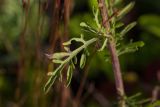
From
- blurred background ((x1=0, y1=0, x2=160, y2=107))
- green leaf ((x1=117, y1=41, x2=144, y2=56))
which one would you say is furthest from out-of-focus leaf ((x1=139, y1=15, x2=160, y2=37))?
green leaf ((x1=117, y1=41, x2=144, y2=56))

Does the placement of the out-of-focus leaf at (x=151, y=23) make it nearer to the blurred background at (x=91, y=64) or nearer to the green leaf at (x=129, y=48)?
the blurred background at (x=91, y=64)

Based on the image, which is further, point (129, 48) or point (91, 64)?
point (91, 64)

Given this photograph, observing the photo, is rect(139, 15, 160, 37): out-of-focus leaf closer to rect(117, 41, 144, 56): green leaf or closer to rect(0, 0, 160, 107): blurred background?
rect(0, 0, 160, 107): blurred background

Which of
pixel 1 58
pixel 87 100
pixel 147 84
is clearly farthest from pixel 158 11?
pixel 1 58

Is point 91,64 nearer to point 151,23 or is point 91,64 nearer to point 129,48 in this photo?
point 151,23

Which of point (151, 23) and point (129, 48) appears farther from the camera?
point (151, 23)

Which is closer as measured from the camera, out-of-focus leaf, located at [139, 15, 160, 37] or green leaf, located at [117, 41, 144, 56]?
green leaf, located at [117, 41, 144, 56]

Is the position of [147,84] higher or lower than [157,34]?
lower

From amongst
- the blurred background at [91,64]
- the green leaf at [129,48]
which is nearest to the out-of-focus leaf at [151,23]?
the blurred background at [91,64]

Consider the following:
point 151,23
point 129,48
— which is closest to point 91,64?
point 151,23

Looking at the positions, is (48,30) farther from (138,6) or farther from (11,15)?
(138,6)

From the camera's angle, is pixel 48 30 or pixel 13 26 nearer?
pixel 13 26
